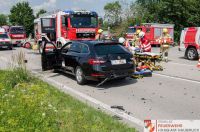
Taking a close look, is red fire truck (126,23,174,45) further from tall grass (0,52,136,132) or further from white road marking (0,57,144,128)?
tall grass (0,52,136,132)

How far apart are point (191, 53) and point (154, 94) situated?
11.1m

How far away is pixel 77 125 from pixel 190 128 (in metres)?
2.91

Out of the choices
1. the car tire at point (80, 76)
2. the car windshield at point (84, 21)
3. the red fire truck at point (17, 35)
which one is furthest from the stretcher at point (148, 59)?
the red fire truck at point (17, 35)

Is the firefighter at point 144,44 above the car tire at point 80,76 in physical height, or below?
above

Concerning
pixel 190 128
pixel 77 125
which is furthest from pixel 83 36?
pixel 190 128

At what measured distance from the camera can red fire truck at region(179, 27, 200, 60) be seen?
19.6 meters

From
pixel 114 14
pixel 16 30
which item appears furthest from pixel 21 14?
pixel 16 30

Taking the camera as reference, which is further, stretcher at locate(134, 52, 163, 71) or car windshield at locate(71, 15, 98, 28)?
car windshield at locate(71, 15, 98, 28)

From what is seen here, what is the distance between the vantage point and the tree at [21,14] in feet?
275

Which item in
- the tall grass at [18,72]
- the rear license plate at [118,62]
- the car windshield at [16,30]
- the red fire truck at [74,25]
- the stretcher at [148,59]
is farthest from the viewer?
the car windshield at [16,30]

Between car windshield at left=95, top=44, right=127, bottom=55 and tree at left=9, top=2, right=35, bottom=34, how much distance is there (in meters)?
73.3

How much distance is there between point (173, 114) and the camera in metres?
7.55

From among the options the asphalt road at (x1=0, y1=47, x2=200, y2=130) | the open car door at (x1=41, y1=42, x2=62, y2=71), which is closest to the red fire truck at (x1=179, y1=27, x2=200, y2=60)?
the asphalt road at (x1=0, y1=47, x2=200, y2=130)

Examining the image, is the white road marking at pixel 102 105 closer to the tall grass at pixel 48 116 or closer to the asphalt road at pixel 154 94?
the asphalt road at pixel 154 94
